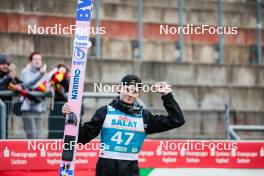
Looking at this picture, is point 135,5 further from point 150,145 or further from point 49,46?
point 150,145

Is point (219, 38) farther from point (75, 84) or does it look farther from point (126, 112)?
point (75, 84)

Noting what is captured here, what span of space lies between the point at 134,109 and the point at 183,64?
767 cm

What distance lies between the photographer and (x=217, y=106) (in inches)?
615

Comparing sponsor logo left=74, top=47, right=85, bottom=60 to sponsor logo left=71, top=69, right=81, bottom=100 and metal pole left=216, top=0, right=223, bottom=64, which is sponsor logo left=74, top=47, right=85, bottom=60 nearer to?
sponsor logo left=71, top=69, right=81, bottom=100

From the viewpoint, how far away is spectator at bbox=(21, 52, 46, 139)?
12.5 meters

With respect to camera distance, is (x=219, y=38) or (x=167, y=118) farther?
(x=219, y=38)

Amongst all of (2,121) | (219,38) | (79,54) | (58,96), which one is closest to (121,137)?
(79,54)

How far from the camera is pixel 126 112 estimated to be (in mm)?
8812

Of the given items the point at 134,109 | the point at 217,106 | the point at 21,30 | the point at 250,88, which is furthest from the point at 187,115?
the point at 134,109

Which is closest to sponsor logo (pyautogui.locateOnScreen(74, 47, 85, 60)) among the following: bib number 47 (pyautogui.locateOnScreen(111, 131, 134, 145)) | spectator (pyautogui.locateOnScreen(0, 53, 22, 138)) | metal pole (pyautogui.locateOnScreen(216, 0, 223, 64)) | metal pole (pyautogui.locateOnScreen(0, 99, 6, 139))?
bib number 47 (pyautogui.locateOnScreen(111, 131, 134, 145))

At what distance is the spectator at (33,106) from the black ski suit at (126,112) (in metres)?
3.78

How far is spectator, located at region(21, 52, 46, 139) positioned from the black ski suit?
3.78 m

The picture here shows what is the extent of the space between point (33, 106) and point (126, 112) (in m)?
4.14

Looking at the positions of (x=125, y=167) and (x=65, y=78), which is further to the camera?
(x=65, y=78)
